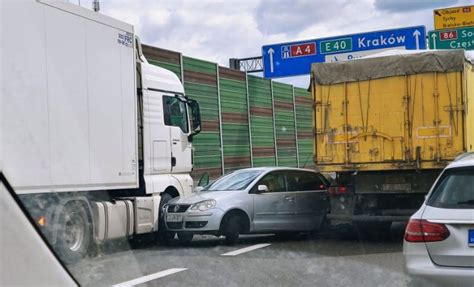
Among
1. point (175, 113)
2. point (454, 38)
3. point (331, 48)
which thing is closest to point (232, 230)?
point (175, 113)

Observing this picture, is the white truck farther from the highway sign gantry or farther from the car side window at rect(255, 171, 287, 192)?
the highway sign gantry

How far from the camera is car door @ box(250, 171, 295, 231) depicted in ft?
35.5

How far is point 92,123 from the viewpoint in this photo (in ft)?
28.1

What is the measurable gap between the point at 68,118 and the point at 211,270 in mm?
2767

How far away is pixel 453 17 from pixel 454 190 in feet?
79.6

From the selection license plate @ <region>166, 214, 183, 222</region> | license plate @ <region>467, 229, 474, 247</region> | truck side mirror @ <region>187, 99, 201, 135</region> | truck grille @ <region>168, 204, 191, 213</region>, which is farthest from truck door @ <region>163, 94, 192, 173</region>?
license plate @ <region>467, 229, 474, 247</region>

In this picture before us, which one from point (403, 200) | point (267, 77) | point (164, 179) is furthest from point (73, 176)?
point (267, 77)

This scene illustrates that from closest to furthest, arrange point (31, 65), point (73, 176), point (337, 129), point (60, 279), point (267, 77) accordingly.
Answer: point (60, 279), point (31, 65), point (73, 176), point (337, 129), point (267, 77)

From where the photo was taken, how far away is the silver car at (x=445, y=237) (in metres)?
4.80

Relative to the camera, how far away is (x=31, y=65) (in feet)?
22.0

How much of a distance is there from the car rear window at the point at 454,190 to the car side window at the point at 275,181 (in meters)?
5.93

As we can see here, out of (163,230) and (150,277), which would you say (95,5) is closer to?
(150,277)

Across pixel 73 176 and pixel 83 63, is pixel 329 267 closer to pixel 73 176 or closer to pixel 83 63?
pixel 73 176

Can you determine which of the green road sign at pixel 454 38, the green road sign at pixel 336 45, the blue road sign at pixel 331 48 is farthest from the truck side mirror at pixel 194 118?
the green road sign at pixel 454 38
